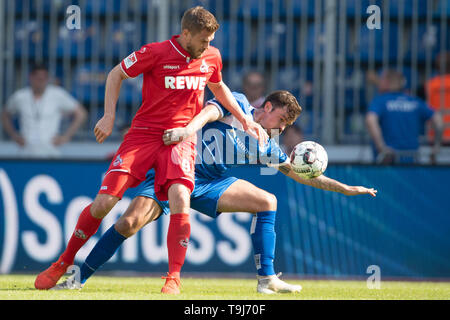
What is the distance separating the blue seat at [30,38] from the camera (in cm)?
1066

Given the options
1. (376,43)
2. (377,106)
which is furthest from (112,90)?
(376,43)

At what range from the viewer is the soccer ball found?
5.55 m

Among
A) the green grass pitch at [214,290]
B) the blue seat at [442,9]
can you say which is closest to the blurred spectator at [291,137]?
the green grass pitch at [214,290]

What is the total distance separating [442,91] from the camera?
398 inches

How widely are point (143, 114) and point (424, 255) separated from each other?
3.83m

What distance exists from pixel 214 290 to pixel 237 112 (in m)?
1.38

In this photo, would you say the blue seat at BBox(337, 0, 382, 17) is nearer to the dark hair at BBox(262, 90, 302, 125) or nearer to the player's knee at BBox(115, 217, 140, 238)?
the dark hair at BBox(262, 90, 302, 125)

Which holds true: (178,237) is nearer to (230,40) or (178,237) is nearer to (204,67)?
(204,67)

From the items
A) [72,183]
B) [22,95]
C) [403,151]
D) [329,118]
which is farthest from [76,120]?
[403,151]

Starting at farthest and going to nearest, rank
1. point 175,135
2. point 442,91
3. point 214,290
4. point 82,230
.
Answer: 1. point 442,91
2. point 214,290
3. point 82,230
4. point 175,135

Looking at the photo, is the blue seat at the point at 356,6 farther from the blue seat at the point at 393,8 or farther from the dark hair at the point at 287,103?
the dark hair at the point at 287,103

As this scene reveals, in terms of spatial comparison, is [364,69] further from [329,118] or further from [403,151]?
[403,151]

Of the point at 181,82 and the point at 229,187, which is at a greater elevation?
the point at 181,82

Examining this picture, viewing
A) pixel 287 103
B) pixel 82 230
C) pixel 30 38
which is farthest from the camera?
pixel 30 38
